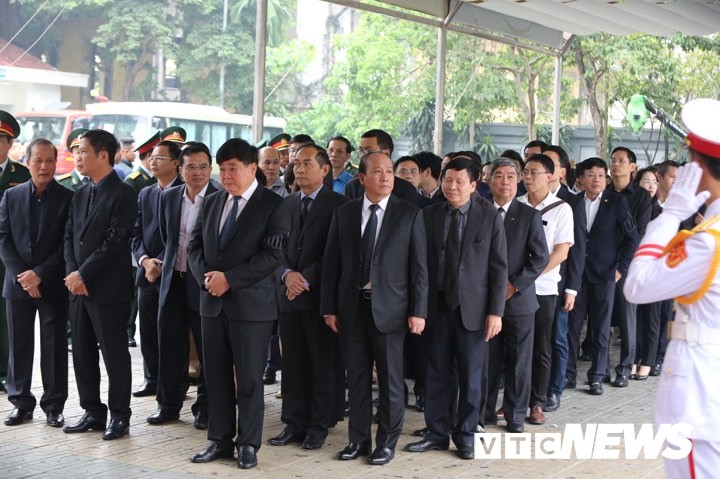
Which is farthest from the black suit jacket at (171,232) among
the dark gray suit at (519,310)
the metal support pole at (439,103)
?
the metal support pole at (439,103)

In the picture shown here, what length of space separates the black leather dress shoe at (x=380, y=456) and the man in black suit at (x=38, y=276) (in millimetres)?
2006

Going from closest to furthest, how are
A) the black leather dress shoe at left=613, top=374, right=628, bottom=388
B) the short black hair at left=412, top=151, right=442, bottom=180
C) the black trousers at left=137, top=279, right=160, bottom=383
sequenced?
1. the black trousers at left=137, top=279, right=160, bottom=383
2. the short black hair at left=412, top=151, right=442, bottom=180
3. the black leather dress shoe at left=613, top=374, right=628, bottom=388

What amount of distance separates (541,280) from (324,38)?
521 centimetres

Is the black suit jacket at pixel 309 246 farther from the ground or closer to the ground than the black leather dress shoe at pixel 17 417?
farther from the ground

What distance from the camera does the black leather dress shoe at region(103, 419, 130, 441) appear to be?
240 inches

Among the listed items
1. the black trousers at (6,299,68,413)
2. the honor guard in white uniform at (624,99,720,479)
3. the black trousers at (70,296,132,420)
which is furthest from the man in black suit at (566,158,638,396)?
the honor guard in white uniform at (624,99,720,479)

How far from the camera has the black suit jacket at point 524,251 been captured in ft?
21.1

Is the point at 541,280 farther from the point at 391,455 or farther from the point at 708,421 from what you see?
the point at 708,421

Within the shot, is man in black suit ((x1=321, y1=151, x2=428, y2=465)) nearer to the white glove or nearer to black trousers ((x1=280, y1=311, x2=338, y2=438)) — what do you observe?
black trousers ((x1=280, y1=311, x2=338, y2=438))

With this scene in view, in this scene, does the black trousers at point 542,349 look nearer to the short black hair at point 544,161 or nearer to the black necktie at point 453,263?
the short black hair at point 544,161

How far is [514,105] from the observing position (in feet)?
55.5

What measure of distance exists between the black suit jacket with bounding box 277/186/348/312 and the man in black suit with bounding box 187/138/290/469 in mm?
522

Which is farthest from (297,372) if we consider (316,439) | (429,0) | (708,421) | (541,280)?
(429,0)

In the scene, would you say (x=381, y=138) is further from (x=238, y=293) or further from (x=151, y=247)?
(x=238, y=293)
